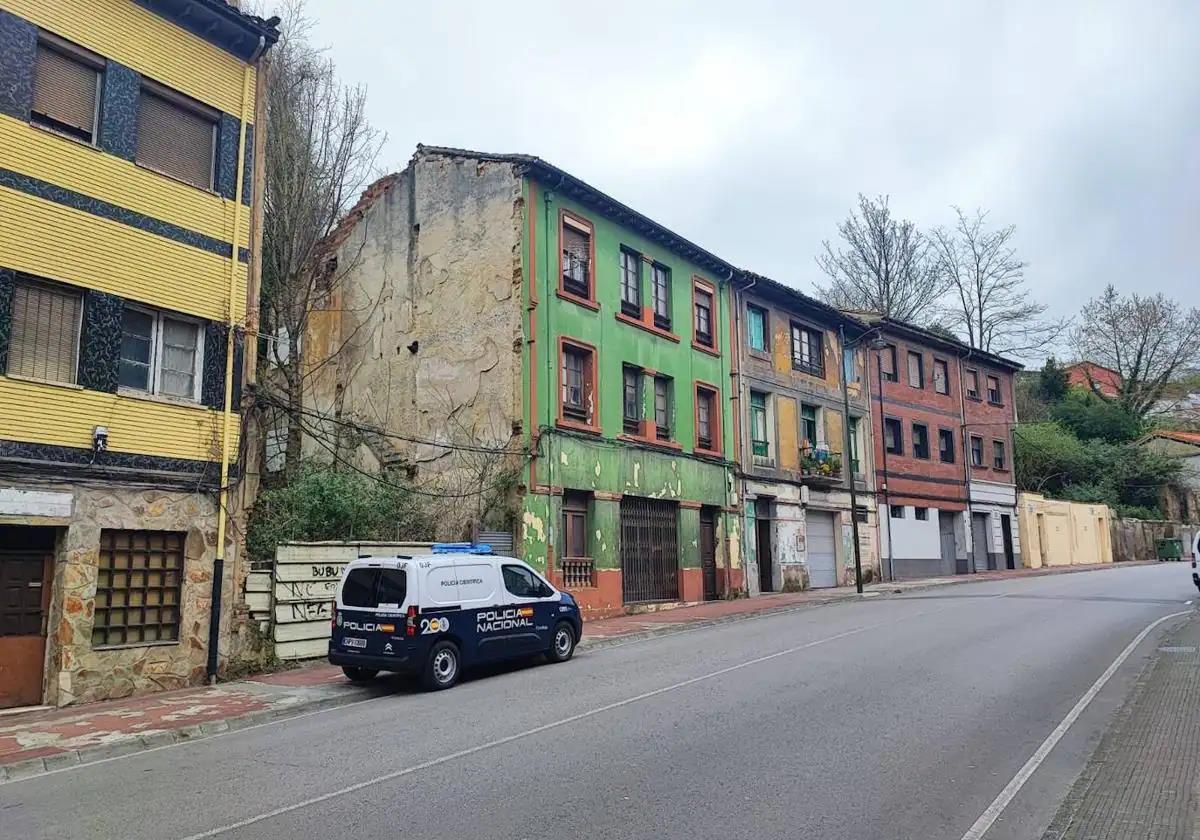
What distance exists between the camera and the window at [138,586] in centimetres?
1209

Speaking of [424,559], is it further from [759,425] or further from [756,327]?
[756,327]

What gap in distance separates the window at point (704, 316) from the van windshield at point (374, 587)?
1578 centimetres

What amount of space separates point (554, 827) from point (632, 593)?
1675 cm

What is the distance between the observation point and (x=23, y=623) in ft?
37.2

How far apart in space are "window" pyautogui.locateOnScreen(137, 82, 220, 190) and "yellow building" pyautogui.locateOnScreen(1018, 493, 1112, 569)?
39568mm

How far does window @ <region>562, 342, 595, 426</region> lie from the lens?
21.3 metres

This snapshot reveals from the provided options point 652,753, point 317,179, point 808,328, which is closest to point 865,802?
point 652,753

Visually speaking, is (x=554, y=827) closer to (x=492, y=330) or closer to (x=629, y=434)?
(x=492, y=330)

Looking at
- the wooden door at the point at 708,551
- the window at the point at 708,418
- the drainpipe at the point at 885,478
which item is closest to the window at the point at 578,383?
the window at the point at 708,418

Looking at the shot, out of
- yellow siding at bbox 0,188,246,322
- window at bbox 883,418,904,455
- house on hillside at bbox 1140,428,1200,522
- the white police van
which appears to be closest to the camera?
yellow siding at bbox 0,188,246,322

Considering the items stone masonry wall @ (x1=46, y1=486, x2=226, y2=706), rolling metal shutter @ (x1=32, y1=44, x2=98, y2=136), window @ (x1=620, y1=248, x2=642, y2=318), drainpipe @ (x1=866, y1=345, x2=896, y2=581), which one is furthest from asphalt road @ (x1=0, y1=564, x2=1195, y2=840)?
drainpipe @ (x1=866, y1=345, x2=896, y2=581)

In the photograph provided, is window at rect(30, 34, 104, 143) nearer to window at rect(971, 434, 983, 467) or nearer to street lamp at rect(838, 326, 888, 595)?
street lamp at rect(838, 326, 888, 595)

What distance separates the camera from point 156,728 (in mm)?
9883

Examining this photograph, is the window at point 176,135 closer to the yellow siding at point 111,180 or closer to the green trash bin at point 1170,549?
the yellow siding at point 111,180
